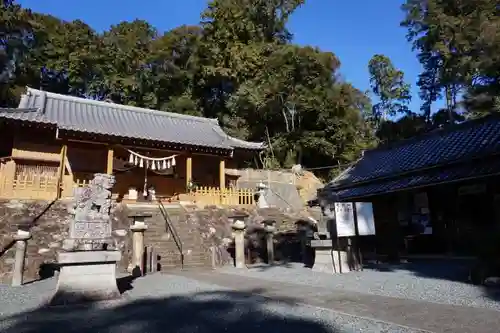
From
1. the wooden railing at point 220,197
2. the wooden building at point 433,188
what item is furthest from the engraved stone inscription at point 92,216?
the wooden railing at point 220,197

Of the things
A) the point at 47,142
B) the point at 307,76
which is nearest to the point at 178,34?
the point at 307,76

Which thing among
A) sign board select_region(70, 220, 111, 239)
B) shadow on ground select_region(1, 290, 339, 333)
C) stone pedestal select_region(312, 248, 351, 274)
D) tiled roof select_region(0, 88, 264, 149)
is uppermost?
tiled roof select_region(0, 88, 264, 149)

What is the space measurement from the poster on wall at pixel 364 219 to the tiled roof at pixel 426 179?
895mm

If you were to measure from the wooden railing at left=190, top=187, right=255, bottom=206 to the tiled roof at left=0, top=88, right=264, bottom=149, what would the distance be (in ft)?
8.36

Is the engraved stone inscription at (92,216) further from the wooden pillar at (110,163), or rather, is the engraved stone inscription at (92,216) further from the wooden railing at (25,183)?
the wooden pillar at (110,163)

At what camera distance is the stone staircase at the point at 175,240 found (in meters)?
12.9

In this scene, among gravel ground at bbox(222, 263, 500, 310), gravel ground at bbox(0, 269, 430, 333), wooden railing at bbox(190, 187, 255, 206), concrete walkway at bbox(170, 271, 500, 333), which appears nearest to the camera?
concrete walkway at bbox(170, 271, 500, 333)

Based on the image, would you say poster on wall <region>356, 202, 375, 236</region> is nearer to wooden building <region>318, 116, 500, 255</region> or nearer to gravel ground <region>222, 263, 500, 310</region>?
wooden building <region>318, 116, 500, 255</region>

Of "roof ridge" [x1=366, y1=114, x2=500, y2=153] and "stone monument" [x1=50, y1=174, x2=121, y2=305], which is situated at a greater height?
"roof ridge" [x1=366, y1=114, x2=500, y2=153]

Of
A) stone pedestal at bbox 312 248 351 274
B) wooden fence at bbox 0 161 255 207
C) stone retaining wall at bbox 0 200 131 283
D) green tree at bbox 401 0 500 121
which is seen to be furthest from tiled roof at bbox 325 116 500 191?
green tree at bbox 401 0 500 121

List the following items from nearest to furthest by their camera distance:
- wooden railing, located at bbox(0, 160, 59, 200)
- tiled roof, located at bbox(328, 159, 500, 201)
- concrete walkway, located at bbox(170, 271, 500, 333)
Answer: concrete walkway, located at bbox(170, 271, 500, 333) < tiled roof, located at bbox(328, 159, 500, 201) < wooden railing, located at bbox(0, 160, 59, 200)

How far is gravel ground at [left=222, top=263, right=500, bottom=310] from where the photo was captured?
6488mm

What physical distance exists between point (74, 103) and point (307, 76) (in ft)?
Answer: 53.7

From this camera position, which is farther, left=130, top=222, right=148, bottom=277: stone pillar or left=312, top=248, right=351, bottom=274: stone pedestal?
left=130, top=222, right=148, bottom=277: stone pillar
